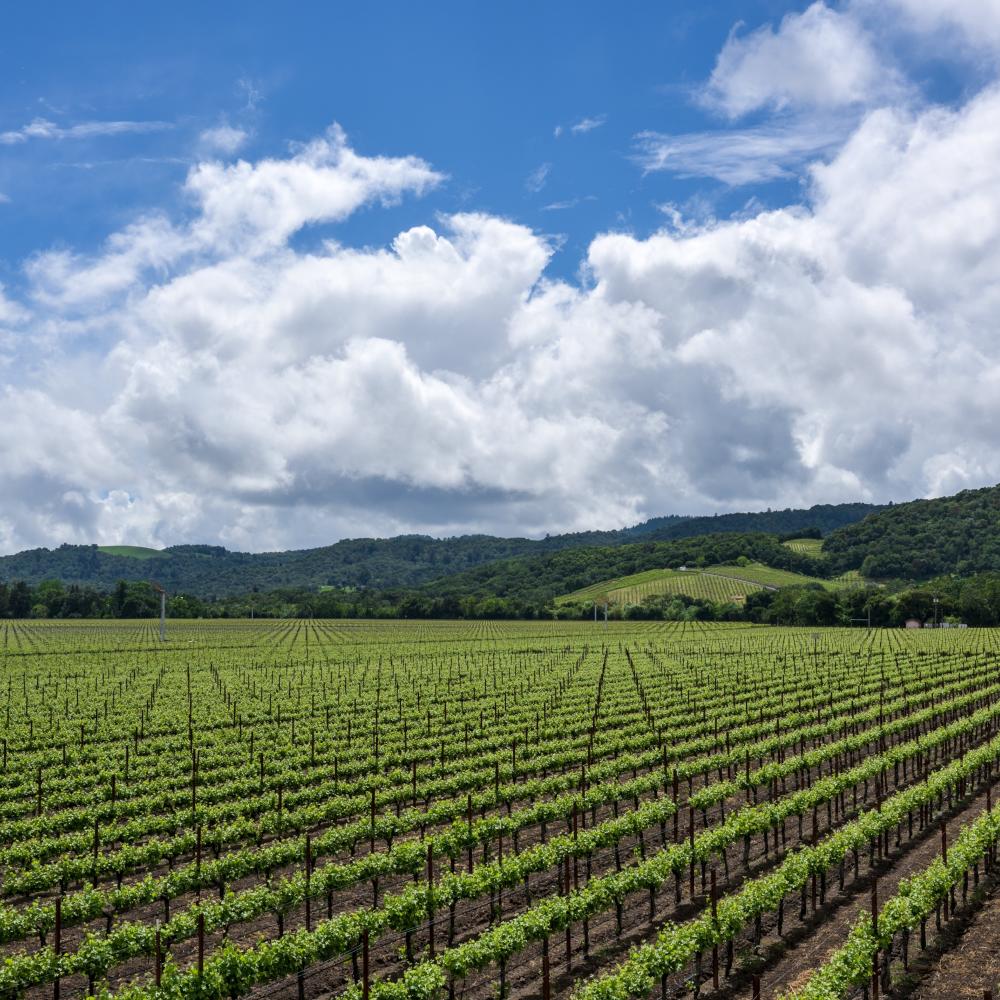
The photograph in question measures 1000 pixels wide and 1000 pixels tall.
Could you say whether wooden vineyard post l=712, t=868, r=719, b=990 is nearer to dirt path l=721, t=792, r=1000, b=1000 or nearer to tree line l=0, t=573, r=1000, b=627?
dirt path l=721, t=792, r=1000, b=1000

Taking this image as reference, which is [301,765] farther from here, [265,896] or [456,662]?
[456,662]

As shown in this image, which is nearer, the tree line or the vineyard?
the vineyard

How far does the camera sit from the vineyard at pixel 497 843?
15758 millimetres

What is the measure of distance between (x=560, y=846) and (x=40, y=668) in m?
66.6

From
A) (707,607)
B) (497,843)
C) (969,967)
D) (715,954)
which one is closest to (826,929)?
(969,967)

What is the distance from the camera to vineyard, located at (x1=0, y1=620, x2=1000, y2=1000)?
1576 centimetres

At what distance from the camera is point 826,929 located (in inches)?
725

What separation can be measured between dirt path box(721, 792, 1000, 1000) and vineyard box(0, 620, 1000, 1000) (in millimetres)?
78

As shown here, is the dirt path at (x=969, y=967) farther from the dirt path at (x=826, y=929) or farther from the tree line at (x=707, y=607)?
the tree line at (x=707, y=607)

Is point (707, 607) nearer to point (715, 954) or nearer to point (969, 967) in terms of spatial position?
point (969, 967)

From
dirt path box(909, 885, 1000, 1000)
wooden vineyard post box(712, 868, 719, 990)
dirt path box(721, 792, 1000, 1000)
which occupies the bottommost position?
dirt path box(721, 792, 1000, 1000)

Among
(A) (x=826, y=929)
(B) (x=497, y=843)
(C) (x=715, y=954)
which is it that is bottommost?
(B) (x=497, y=843)

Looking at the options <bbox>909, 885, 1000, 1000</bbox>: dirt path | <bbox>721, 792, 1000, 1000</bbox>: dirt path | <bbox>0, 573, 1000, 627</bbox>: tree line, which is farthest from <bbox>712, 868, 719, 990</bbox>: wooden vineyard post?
<bbox>0, 573, 1000, 627</bbox>: tree line

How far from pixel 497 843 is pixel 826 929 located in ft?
31.7
